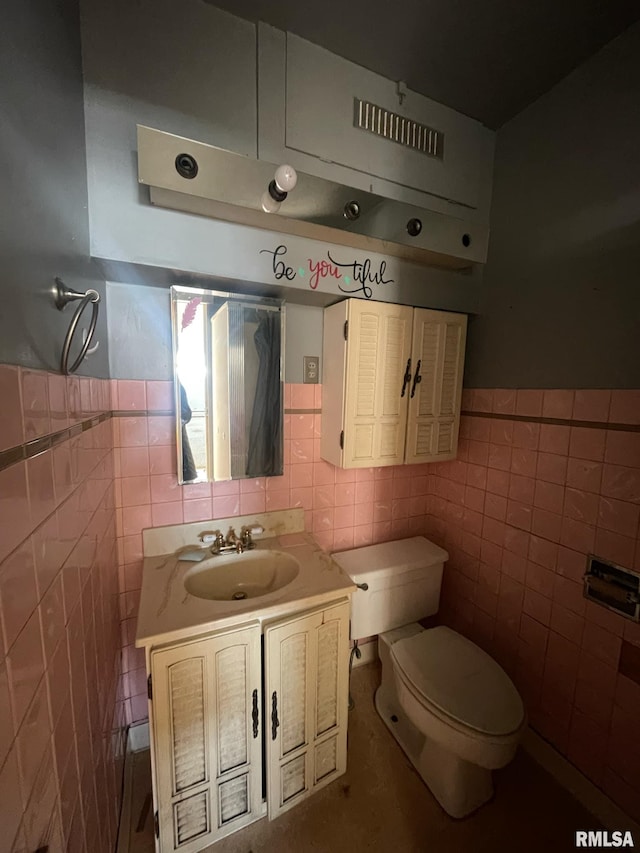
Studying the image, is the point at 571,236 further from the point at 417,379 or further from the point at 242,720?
the point at 242,720

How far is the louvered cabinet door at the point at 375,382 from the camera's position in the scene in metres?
1.25

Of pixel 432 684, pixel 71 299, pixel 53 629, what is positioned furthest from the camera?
pixel 432 684

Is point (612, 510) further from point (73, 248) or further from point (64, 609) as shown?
point (73, 248)

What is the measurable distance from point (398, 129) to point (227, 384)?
3.85ft

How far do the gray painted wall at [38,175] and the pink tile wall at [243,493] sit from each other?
0.43m

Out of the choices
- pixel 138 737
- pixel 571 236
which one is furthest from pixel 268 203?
pixel 138 737

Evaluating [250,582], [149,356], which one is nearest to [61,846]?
[250,582]

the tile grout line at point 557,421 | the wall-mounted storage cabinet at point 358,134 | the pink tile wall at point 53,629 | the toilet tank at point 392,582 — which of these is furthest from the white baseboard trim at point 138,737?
the wall-mounted storage cabinet at point 358,134

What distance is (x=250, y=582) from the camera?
1268 millimetres

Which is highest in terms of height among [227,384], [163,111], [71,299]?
[163,111]

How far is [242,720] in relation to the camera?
0.99 m

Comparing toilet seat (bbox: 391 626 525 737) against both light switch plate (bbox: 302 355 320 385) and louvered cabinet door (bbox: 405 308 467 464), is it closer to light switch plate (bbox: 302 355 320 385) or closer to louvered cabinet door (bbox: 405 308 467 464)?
louvered cabinet door (bbox: 405 308 467 464)

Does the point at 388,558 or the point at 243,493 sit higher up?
the point at 243,493

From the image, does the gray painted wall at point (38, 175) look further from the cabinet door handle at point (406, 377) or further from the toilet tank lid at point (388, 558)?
the toilet tank lid at point (388, 558)
